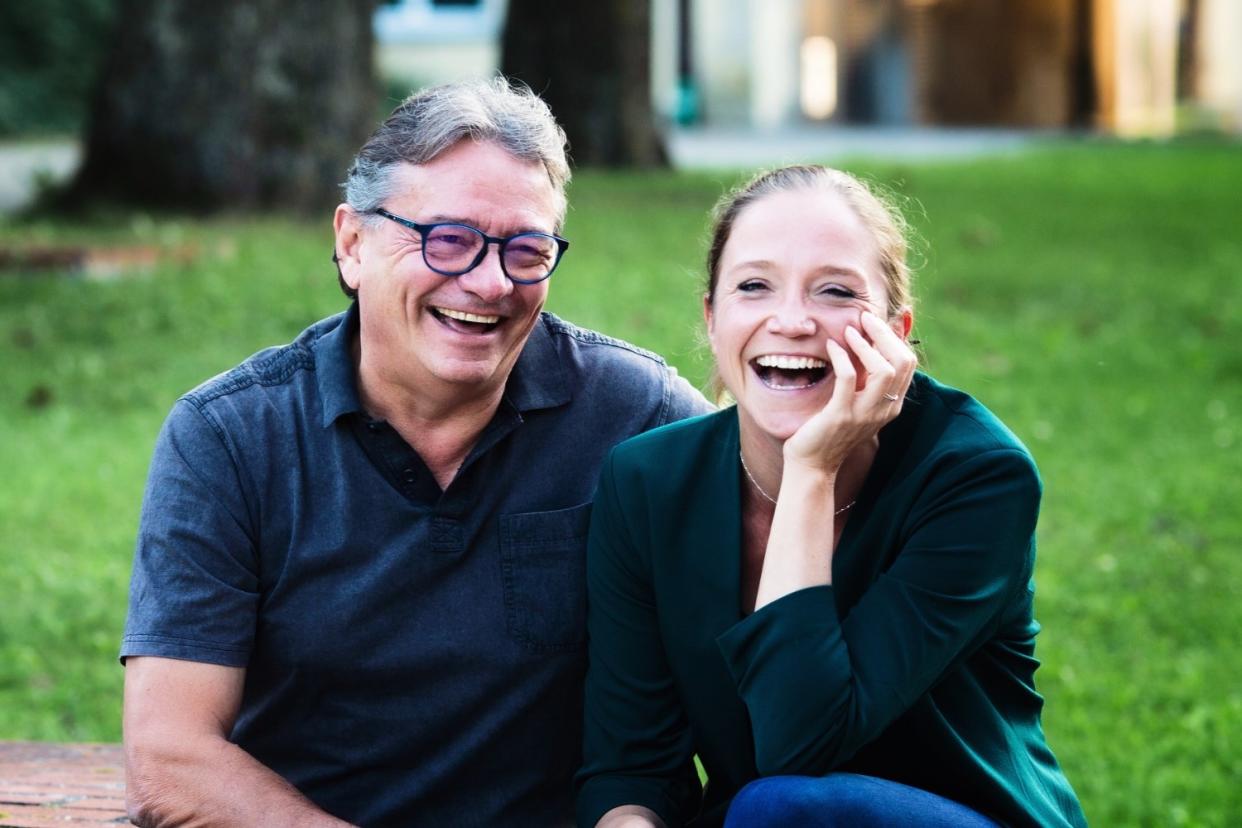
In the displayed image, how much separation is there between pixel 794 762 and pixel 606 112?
1351cm

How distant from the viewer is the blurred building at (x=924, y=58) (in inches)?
1162

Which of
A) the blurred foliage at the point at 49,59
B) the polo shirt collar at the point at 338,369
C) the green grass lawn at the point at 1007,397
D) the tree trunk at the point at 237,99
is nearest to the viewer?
the polo shirt collar at the point at 338,369

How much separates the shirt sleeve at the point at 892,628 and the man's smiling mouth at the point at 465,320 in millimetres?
736

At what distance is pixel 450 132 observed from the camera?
299 centimetres

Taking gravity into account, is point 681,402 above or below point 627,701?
above

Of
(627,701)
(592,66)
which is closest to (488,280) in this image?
(627,701)

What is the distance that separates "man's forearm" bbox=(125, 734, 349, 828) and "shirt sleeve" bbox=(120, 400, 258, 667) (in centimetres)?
16

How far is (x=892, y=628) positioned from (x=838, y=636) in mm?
87

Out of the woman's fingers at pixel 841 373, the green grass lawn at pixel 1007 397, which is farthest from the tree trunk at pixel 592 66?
the woman's fingers at pixel 841 373

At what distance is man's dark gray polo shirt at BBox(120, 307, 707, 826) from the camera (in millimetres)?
2969

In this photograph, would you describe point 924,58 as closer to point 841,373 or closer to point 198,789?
point 841,373

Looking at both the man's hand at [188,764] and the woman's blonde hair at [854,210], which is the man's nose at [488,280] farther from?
the man's hand at [188,764]

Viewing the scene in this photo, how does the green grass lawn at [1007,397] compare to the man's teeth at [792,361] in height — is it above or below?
below

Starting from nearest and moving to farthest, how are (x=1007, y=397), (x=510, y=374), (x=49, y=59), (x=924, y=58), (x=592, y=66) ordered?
(x=510, y=374) → (x=1007, y=397) → (x=592, y=66) → (x=49, y=59) → (x=924, y=58)
